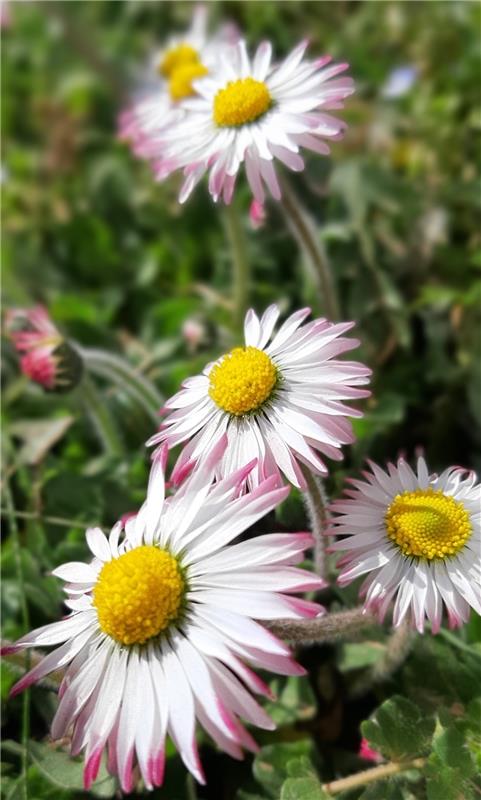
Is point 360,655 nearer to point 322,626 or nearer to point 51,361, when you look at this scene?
point 322,626

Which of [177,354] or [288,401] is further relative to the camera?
[177,354]

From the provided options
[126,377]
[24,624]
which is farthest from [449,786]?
[126,377]

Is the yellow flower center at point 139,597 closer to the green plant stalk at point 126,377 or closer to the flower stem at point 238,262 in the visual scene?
the green plant stalk at point 126,377

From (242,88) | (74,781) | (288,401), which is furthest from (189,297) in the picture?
(74,781)

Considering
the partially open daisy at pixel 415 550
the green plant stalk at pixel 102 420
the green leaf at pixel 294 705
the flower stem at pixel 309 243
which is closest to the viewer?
the partially open daisy at pixel 415 550

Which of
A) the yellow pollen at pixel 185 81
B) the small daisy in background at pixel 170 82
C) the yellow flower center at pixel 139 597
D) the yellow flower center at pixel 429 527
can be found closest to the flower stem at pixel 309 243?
the small daisy in background at pixel 170 82

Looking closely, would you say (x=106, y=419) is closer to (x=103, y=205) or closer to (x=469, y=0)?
(x=103, y=205)

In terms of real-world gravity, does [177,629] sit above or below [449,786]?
above
